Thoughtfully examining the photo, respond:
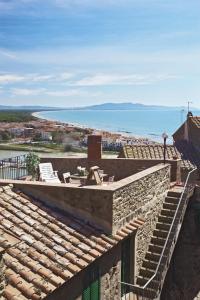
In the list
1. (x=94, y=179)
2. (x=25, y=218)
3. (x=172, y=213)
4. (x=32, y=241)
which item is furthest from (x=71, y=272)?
(x=172, y=213)

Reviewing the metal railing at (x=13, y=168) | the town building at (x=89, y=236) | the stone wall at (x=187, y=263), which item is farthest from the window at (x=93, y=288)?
Answer: the metal railing at (x=13, y=168)

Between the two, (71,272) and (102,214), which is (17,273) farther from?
(102,214)

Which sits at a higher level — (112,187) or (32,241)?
(112,187)

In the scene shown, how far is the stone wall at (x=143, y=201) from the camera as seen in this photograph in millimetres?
11680

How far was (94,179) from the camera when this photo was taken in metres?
13.7

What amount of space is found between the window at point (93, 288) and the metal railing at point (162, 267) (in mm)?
1133

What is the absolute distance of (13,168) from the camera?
664 inches

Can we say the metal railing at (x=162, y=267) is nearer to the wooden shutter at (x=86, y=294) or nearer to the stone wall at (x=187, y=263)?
the stone wall at (x=187, y=263)

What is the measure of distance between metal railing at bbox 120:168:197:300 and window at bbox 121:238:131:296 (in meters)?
0.19

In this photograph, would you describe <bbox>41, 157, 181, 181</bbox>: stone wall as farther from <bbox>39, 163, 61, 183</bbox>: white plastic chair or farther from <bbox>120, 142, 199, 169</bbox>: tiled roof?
<bbox>120, 142, 199, 169</bbox>: tiled roof

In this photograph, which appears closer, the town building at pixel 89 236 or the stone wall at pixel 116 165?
the town building at pixel 89 236

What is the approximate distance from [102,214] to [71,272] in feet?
8.39

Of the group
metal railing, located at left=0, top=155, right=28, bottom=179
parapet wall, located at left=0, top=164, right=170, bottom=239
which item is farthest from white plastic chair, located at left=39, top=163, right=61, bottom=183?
parapet wall, located at left=0, top=164, right=170, bottom=239

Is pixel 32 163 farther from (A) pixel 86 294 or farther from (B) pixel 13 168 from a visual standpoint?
(A) pixel 86 294
